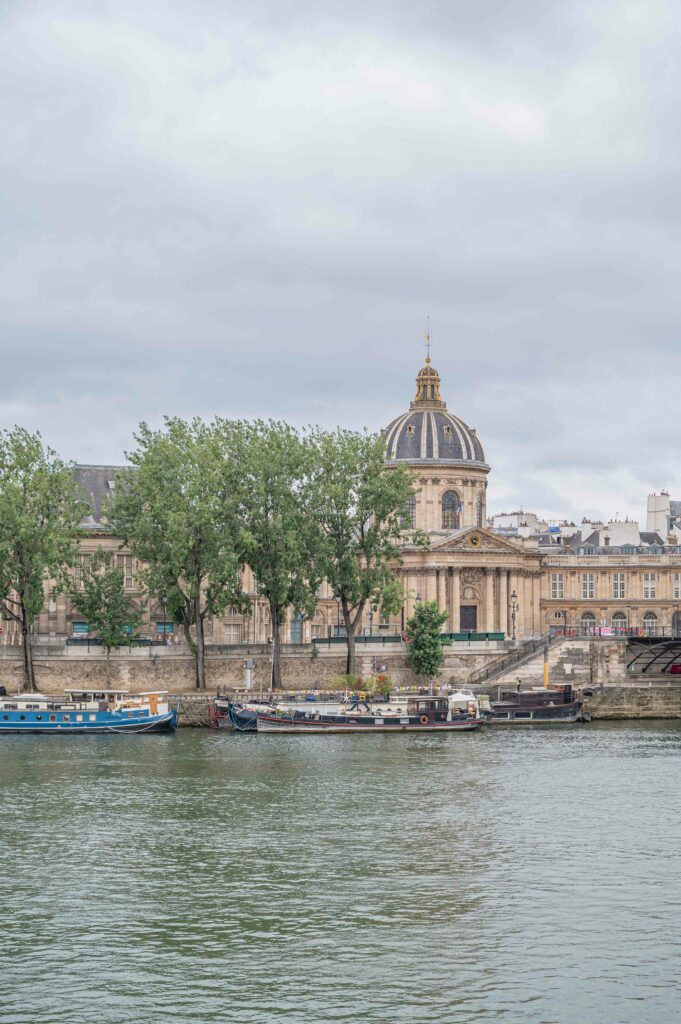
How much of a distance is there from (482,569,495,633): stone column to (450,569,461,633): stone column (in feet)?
8.18

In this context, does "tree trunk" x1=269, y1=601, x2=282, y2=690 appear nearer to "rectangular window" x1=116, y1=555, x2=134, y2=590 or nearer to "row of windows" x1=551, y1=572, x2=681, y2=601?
"rectangular window" x1=116, y1=555, x2=134, y2=590

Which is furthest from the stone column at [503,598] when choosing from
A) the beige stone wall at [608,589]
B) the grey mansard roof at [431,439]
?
the beige stone wall at [608,589]

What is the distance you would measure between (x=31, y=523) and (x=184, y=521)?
1026cm

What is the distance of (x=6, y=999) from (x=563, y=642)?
275 feet

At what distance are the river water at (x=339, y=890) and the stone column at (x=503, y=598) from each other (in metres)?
62.0

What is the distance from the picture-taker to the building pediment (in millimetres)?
140875

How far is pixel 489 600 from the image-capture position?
14212 centimetres

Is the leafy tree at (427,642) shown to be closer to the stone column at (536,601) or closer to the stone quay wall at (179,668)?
the stone quay wall at (179,668)

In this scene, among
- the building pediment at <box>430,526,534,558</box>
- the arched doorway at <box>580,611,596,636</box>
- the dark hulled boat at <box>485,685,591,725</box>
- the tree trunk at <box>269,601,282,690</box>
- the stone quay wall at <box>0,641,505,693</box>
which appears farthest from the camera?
the arched doorway at <box>580,611,596,636</box>

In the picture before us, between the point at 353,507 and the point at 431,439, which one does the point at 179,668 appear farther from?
the point at 431,439

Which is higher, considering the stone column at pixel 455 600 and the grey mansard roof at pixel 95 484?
the grey mansard roof at pixel 95 484

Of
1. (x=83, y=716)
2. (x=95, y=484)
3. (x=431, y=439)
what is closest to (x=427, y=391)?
(x=431, y=439)

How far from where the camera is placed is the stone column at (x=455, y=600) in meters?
140

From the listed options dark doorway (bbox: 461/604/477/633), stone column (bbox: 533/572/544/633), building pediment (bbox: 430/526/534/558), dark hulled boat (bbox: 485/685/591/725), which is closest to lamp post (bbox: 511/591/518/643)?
dark doorway (bbox: 461/604/477/633)
